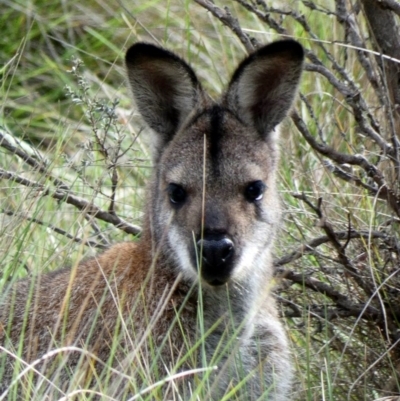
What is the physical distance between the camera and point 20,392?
4160mm

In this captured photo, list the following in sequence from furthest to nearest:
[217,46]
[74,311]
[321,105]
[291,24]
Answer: [217,46]
[291,24]
[321,105]
[74,311]

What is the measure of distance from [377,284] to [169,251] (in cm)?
110

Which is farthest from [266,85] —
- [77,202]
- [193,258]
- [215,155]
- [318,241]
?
[77,202]

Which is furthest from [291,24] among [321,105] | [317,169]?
[317,169]

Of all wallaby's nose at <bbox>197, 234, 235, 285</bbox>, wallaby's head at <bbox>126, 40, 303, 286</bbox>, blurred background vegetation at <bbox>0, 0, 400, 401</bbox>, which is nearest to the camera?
wallaby's nose at <bbox>197, 234, 235, 285</bbox>

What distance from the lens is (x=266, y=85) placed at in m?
4.57

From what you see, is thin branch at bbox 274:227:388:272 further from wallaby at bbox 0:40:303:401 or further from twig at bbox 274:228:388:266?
wallaby at bbox 0:40:303:401

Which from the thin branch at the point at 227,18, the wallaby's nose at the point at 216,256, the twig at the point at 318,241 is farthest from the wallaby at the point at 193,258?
the thin branch at the point at 227,18

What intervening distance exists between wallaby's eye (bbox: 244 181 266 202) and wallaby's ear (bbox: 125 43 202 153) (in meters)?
0.48

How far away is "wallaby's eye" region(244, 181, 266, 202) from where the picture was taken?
434 centimetres

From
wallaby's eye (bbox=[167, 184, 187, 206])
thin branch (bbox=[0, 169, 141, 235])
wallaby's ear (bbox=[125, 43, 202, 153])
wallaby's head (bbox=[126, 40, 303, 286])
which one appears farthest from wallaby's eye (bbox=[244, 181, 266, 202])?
thin branch (bbox=[0, 169, 141, 235])

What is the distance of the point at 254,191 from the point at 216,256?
0.48 meters

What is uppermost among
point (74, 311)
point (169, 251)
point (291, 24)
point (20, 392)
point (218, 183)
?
point (291, 24)

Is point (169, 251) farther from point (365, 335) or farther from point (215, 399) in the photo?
point (365, 335)
